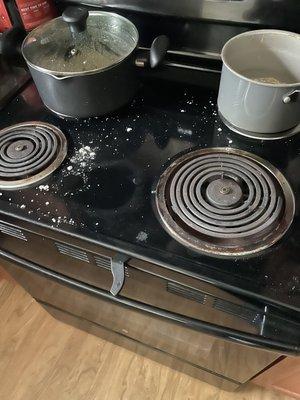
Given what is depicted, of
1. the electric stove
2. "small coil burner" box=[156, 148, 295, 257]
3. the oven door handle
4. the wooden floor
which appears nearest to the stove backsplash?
the electric stove

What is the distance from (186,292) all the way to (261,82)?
35cm

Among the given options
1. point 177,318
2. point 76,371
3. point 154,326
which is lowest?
point 76,371

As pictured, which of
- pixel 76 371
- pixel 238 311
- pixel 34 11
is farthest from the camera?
pixel 76 371

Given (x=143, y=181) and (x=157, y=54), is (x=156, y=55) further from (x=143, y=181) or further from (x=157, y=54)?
(x=143, y=181)

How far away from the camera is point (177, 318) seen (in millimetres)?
613

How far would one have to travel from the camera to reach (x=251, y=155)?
64 centimetres

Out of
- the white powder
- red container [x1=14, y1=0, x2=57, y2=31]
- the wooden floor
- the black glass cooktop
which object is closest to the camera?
the black glass cooktop

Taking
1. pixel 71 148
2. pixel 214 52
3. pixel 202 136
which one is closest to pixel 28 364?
pixel 71 148

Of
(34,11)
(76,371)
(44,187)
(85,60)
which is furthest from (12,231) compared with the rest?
(76,371)

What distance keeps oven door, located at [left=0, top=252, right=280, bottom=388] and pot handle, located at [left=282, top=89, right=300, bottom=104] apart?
37cm

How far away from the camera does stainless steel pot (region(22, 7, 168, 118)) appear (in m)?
0.64

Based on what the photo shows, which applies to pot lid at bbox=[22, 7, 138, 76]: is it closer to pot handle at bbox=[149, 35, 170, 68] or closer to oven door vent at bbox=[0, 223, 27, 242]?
pot handle at bbox=[149, 35, 170, 68]

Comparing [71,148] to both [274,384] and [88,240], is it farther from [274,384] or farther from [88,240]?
[274,384]

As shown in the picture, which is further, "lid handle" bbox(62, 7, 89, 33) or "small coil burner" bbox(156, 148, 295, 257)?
"lid handle" bbox(62, 7, 89, 33)
